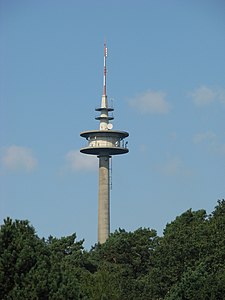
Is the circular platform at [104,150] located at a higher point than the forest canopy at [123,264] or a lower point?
higher

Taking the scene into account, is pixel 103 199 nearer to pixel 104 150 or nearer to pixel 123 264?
pixel 104 150

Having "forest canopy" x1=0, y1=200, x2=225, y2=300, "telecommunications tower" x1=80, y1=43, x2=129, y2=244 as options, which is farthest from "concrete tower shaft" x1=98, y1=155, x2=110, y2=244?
"forest canopy" x1=0, y1=200, x2=225, y2=300

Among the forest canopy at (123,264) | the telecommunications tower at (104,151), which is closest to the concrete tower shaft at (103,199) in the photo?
the telecommunications tower at (104,151)

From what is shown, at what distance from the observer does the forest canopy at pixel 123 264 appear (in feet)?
131

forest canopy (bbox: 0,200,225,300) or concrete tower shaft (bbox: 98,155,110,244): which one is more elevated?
concrete tower shaft (bbox: 98,155,110,244)

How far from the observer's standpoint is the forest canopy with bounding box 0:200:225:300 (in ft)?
131

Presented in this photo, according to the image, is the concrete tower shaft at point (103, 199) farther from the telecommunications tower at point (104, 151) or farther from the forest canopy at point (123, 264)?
the forest canopy at point (123, 264)

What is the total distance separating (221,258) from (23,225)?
92.9 feet

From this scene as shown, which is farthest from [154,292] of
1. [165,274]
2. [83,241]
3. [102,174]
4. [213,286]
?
[102,174]

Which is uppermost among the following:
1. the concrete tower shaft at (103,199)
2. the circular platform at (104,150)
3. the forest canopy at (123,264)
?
the circular platform at (104,150)

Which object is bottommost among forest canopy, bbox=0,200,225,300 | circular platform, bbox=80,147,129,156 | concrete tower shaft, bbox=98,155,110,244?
forest canopy, bbox=0,200,225,300

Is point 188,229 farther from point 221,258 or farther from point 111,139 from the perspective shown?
point 111,139

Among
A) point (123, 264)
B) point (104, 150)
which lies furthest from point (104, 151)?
point (123, 264)

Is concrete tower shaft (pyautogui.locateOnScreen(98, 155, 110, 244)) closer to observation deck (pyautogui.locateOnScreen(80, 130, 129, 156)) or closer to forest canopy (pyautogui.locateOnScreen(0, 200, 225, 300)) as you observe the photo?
observation deck (pyautogui.locateOnScreen(80, 130, 129, 156))
